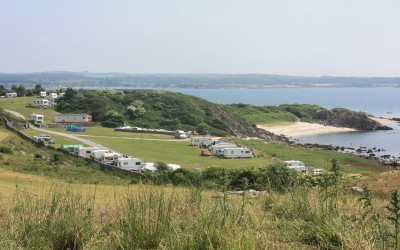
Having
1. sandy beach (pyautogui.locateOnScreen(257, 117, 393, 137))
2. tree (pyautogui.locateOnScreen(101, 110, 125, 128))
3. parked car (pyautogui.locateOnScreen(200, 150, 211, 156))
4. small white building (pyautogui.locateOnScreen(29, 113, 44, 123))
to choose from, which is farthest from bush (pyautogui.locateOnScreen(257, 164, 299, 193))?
sandy beach (pyautogui.locateOnScreen(257, 117, 393, 137))

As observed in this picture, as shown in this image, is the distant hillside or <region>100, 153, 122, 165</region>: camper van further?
the distant hillside

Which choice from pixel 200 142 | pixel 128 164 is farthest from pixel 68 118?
pixel 128 164

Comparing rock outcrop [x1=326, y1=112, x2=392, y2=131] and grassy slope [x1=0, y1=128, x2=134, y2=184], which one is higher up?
grassy slope [x1=0, y1=128, x2=134, y2=184]

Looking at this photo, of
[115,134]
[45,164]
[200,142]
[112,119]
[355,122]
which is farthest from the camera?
[355,122]

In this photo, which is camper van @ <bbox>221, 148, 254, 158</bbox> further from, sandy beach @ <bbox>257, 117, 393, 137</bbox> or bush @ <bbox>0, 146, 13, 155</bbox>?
sandy beach @ <bbox>257, 117, 393, 137</bbox>

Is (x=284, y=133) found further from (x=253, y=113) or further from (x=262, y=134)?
(x=253, y=113)

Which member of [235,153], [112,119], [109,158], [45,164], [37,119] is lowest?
[235,153]

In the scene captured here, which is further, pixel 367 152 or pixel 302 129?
pixel 302 129

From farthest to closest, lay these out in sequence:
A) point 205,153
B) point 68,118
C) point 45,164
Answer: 1. point 68,118
2. point 205,153
3. point 45,164

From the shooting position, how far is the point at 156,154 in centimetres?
4147

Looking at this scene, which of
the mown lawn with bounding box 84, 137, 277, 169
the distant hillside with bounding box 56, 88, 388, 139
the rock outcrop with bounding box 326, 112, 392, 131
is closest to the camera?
the mown lawn with bounding box 84, 137, 277, 169

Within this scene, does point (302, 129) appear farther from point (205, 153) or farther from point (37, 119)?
point (37, 119)

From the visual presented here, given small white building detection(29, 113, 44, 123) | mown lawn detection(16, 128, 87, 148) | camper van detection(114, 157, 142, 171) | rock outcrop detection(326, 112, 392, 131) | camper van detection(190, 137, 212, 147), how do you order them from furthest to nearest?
rock outcrop detection(326, 112, 392, 131) < small white building detection(29, 113, 44, 123) < camper van detection(190, 137, 212, 147) < mown lawn detection(16, 128, 87, 148) < camper van detection(114, 157, 142, 171)

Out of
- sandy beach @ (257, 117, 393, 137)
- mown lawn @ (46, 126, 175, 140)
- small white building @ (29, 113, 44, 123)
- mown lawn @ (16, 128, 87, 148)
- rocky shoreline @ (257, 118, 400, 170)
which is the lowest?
sandy beach @ (257, 117, 393, 137)
